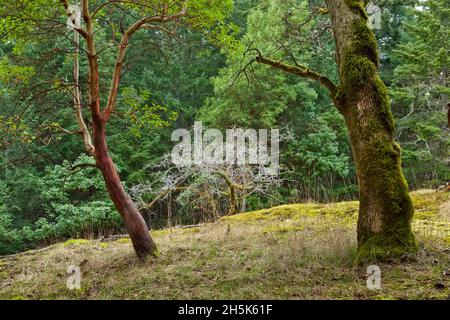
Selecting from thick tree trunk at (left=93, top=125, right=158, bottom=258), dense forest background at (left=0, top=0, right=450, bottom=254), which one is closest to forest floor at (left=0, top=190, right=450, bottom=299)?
thick tree trunk at (left=93, top=125, right=158, bottom=258)

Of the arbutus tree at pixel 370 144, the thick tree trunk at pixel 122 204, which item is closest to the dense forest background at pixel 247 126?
the thick tree trunk at pixel 122 204

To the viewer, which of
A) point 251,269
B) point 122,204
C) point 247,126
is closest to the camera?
point 251,269

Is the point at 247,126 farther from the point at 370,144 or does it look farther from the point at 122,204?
the point at 370,144

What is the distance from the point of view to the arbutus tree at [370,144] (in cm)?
437

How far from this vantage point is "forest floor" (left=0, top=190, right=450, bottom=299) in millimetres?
3803

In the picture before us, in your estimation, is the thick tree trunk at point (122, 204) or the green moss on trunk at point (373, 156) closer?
the green moss on trunk at point (373, 156)

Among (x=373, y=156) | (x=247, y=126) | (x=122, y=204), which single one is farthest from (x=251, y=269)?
(x=247, y=126)

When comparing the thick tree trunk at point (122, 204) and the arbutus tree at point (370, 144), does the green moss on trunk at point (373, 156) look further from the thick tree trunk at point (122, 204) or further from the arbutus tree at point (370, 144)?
the thick tree trunk at point (122, 204)

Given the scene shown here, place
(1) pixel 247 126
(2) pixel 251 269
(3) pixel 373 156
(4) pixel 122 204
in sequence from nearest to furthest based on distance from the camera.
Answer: (3) pixel 373 156
(2) pixel 251 269
(4) pixel 122 204
(1) pixel 247 126

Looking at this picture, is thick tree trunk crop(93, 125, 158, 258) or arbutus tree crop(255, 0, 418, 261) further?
thick tree trunk crop(93, 125, 158, 258)

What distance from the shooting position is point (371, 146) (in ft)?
14.9

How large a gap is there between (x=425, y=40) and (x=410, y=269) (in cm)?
1610

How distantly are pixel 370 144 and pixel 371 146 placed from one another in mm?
28

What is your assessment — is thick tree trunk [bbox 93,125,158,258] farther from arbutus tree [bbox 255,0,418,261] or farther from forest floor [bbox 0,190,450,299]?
arbutus tree [bbox 255,0,418,261]
